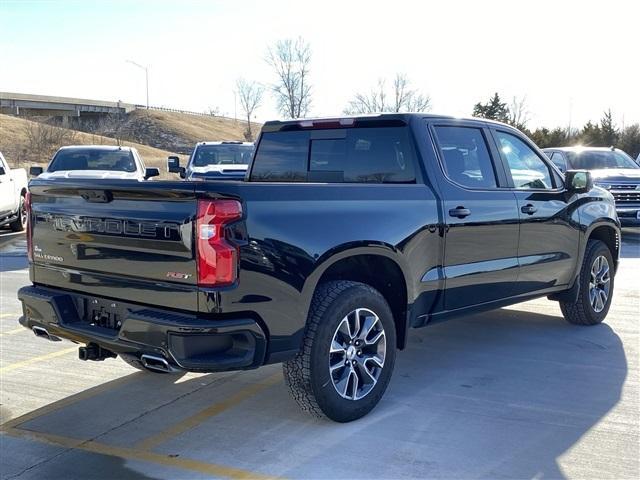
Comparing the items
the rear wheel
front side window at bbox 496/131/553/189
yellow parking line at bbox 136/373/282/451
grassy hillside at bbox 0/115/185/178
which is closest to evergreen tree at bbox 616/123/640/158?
grassy hillside at bbox 0/115/185/178

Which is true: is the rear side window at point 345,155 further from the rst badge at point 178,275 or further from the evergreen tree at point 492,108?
the evergreen tree at point 492,108

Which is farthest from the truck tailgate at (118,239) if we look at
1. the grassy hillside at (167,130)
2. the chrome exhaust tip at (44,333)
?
the grassy hillside at (167,130)

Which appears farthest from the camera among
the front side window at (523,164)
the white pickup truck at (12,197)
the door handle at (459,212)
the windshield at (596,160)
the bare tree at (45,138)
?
the bare tree at (45,138)

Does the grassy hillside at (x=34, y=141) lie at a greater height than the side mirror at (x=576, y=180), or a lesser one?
greater

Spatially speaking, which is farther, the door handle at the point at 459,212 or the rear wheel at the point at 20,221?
the rear wheel at the point at 20,221

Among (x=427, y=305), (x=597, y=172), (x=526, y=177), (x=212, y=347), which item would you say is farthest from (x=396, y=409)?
(x=597, y=172)

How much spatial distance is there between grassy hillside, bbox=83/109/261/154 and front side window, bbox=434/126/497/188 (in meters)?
→ 75.0

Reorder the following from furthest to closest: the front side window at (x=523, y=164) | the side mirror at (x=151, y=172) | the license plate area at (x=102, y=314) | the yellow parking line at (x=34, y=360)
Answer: the side mirror at (x=151, y=172), the front side window at (x=523, y=164), the yellow parking line at (x=34, y=360), the license plate area at (x=102, y=314)

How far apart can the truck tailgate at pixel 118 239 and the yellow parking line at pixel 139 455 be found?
2.85ft

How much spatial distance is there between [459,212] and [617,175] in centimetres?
1071

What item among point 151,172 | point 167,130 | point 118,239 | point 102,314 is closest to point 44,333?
point 102,314

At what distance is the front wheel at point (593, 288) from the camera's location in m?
6.62

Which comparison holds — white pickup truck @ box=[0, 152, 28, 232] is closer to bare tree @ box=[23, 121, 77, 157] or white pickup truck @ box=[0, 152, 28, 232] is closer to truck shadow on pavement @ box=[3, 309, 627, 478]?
truck shadow on pavement @ box=[3, 309, 627, 478]

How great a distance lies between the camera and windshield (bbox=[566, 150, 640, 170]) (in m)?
15.3
